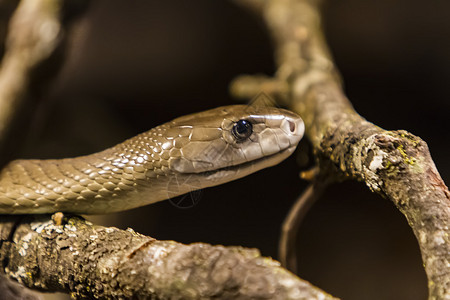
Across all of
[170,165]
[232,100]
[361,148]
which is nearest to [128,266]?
[170,165]

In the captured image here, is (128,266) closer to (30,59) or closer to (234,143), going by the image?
(234,143)

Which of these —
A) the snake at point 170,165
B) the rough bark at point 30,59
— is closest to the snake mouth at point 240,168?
the snake at point 170,165

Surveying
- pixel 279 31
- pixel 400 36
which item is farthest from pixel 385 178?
pixel 400 36

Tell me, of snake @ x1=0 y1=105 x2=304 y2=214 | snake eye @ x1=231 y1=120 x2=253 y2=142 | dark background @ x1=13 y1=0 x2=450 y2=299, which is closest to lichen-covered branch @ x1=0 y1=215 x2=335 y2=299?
snake @ x1=0 y1=105 x2=304 y2=214

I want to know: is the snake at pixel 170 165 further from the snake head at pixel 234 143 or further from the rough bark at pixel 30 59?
the rough bark at pixel 30 59

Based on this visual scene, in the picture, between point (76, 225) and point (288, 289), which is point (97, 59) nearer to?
point (76, 225)

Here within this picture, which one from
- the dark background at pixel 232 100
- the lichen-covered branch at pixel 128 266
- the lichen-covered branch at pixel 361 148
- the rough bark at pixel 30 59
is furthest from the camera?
the dark background at pixel 232 100

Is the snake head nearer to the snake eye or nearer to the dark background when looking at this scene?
the snake eye

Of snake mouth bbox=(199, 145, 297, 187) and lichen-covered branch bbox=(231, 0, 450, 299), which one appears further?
snake mouth bbox=(199, 145, 297, 187)
